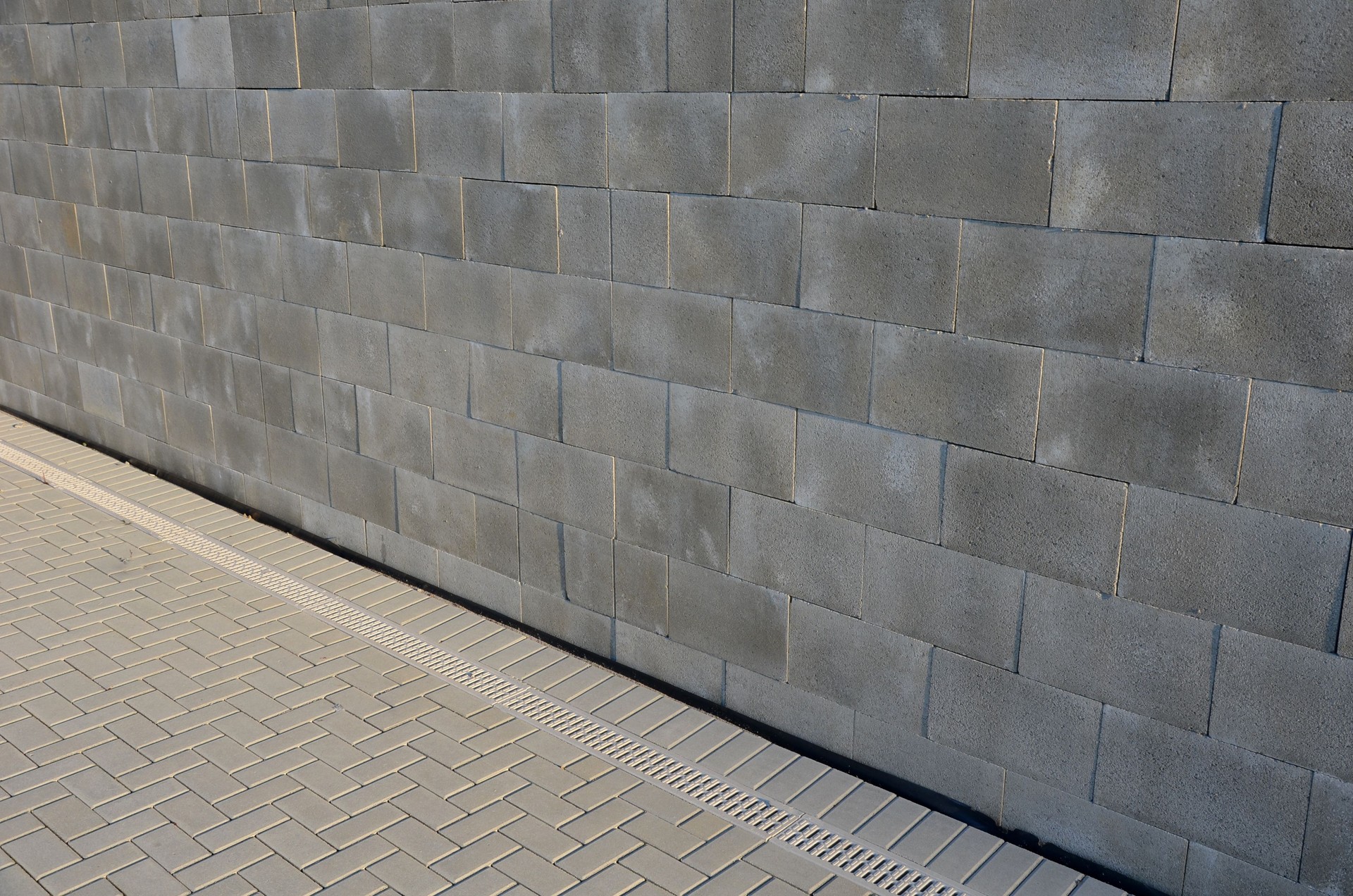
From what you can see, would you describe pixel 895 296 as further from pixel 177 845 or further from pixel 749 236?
pixel 177 845

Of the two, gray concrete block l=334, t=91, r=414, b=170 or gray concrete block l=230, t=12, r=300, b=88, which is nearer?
gray concrete block l=334, t=91, r=414, b=170

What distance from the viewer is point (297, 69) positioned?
19.8 feet

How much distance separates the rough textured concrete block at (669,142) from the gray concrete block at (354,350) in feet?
6.13

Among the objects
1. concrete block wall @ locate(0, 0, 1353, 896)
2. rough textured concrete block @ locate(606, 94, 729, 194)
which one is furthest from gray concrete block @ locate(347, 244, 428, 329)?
rough textured concrete block @ locate(606, 94, 729, 194)

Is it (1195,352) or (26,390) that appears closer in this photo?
(1195,352)

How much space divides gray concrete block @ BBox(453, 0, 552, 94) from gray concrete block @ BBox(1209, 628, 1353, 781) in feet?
11.1

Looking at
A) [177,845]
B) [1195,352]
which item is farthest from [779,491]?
[177,845]

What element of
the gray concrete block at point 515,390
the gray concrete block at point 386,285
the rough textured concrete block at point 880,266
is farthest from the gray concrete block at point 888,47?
the gray concrete block at point 386,285

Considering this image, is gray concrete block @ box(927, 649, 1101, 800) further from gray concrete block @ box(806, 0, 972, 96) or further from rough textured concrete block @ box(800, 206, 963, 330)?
gray concrete block @ box(806, 0, 972, 96)

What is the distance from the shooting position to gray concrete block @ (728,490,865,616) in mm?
4312

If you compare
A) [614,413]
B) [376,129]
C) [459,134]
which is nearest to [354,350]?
[376,129]

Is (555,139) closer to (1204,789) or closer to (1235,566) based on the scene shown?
(1235,566)

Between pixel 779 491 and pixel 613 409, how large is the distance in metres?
0.91

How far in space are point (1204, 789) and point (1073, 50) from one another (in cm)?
221
